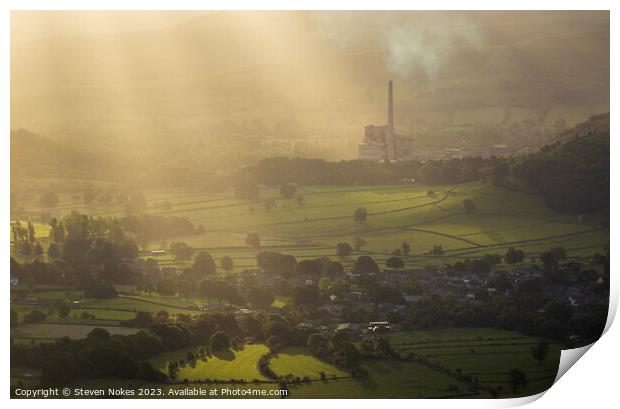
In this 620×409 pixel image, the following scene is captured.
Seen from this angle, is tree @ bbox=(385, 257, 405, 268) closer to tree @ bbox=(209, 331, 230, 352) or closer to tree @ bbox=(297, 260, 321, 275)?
tree @ bbox=(297, 260, 321, 275)

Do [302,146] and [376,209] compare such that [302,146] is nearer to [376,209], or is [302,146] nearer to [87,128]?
[376,209]

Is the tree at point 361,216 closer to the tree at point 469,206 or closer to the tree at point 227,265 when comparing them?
the tree at point 469,206

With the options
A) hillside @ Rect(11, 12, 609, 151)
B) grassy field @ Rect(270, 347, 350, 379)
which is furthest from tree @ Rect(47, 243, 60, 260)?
grassy field @ Rect(270, 347, 350, 379)

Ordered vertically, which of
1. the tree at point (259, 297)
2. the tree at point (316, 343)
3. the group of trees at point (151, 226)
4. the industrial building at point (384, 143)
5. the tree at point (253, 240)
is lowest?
the tree at point (316, 343)

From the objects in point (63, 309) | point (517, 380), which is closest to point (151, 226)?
point (63, 309)

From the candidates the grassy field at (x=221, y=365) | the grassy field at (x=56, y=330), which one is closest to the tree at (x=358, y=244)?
the grassy field at (x=221, y=365)
